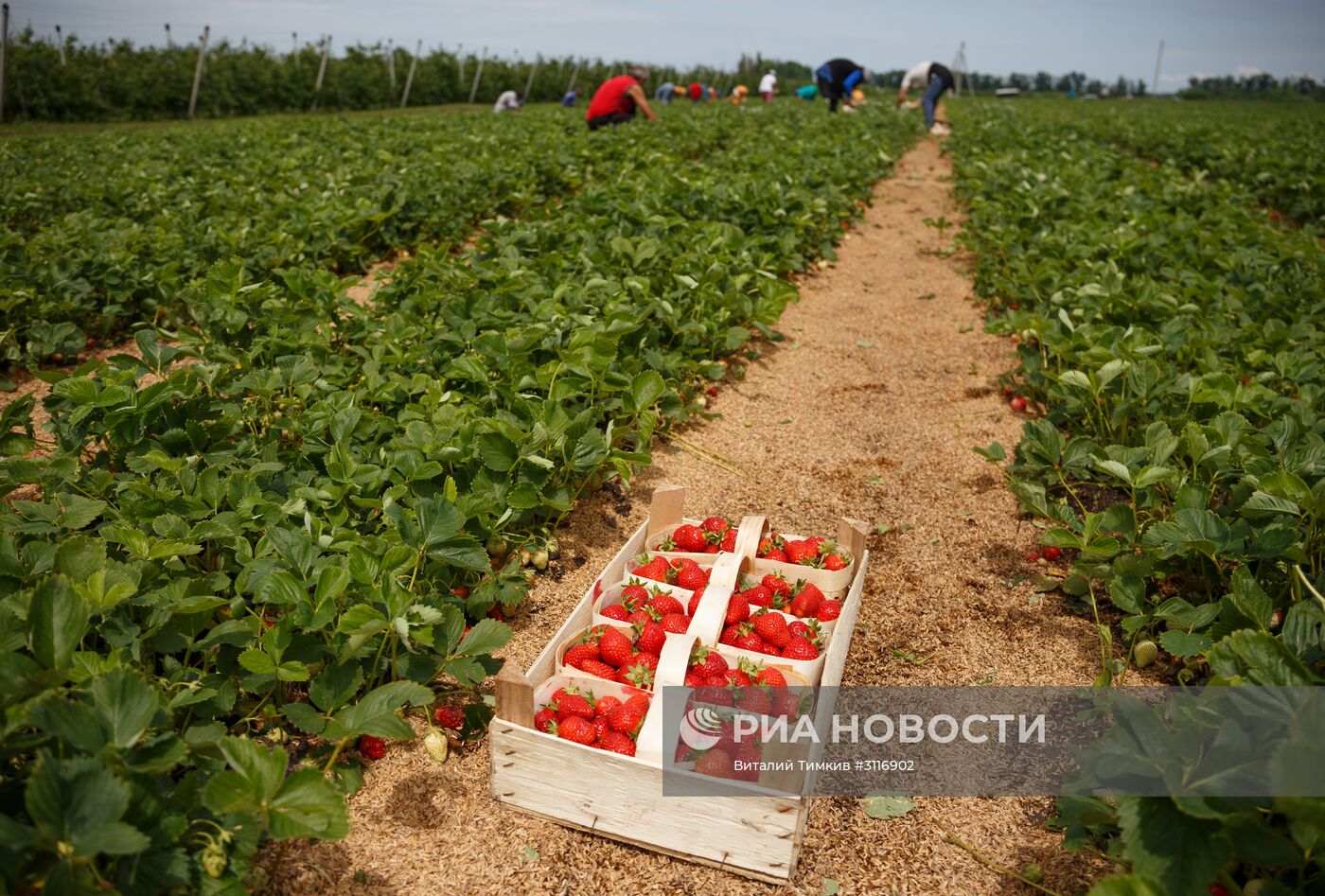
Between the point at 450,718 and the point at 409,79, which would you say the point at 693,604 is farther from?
the point at 409,79

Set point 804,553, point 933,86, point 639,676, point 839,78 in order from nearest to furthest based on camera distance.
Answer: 1. point 639,676
2. point 804,553
3. point 933,86
4. point 839,78

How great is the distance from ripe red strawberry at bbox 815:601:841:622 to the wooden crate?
16.1 inches

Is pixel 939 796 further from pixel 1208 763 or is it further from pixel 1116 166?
pixel 1116 166

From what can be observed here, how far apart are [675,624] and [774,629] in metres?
0.28

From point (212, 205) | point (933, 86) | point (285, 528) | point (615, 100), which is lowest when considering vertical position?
point (285, 528)

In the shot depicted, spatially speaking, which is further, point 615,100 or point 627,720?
point 615,100

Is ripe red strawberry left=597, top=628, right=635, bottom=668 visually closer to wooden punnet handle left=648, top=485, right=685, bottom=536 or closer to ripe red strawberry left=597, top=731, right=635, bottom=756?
ripe red strawberry left=597, top=731, right=635, bottom=756

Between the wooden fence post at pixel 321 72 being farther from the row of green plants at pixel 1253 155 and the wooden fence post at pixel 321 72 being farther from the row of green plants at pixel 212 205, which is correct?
the row of green plants at pixel 1253 155

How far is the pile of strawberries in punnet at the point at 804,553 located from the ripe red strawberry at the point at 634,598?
0.41 metres

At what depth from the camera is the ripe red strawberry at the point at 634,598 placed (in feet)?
7.82

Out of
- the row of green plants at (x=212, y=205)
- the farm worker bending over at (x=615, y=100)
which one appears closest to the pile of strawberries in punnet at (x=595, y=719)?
the row of green plants at (x=212, y=205)

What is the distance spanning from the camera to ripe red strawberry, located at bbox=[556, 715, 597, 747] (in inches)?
77.5

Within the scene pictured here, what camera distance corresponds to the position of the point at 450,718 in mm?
2250

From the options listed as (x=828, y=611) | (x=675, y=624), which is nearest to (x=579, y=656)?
(x=675, y=624)
